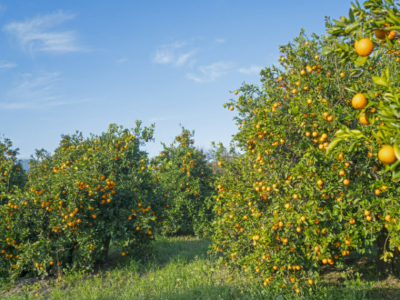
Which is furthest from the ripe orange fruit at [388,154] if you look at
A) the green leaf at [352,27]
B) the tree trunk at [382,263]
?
the tree trunk at [382,263]

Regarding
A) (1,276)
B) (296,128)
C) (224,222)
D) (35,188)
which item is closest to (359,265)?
(224,222)

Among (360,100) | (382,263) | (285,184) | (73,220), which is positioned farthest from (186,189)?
(360,100)

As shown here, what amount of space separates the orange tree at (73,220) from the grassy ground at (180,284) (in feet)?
1.24

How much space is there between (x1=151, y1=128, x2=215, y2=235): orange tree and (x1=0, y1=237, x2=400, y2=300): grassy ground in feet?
10.4

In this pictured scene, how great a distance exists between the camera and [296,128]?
14.1 ft

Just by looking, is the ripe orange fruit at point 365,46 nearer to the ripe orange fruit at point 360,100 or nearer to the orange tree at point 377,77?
the orange tree at point 377,77

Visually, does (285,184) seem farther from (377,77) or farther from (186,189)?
(186,189)

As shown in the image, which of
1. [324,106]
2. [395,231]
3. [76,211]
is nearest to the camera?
[395,231]

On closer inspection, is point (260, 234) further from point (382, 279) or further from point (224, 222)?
point (382, 279)

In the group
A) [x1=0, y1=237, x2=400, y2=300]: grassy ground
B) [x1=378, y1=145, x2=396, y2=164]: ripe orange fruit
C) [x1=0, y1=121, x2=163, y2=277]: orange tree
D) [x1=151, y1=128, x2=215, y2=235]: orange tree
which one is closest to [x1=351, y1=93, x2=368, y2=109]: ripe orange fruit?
[x1=378, y1=145, x2=396, y2=164]: ripe orange fruit

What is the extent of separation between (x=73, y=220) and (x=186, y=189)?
192 inches

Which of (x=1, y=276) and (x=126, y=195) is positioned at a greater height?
(x=126, y=195)

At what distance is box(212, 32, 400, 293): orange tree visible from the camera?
3871 millimetres

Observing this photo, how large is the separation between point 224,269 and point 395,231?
322 cm
